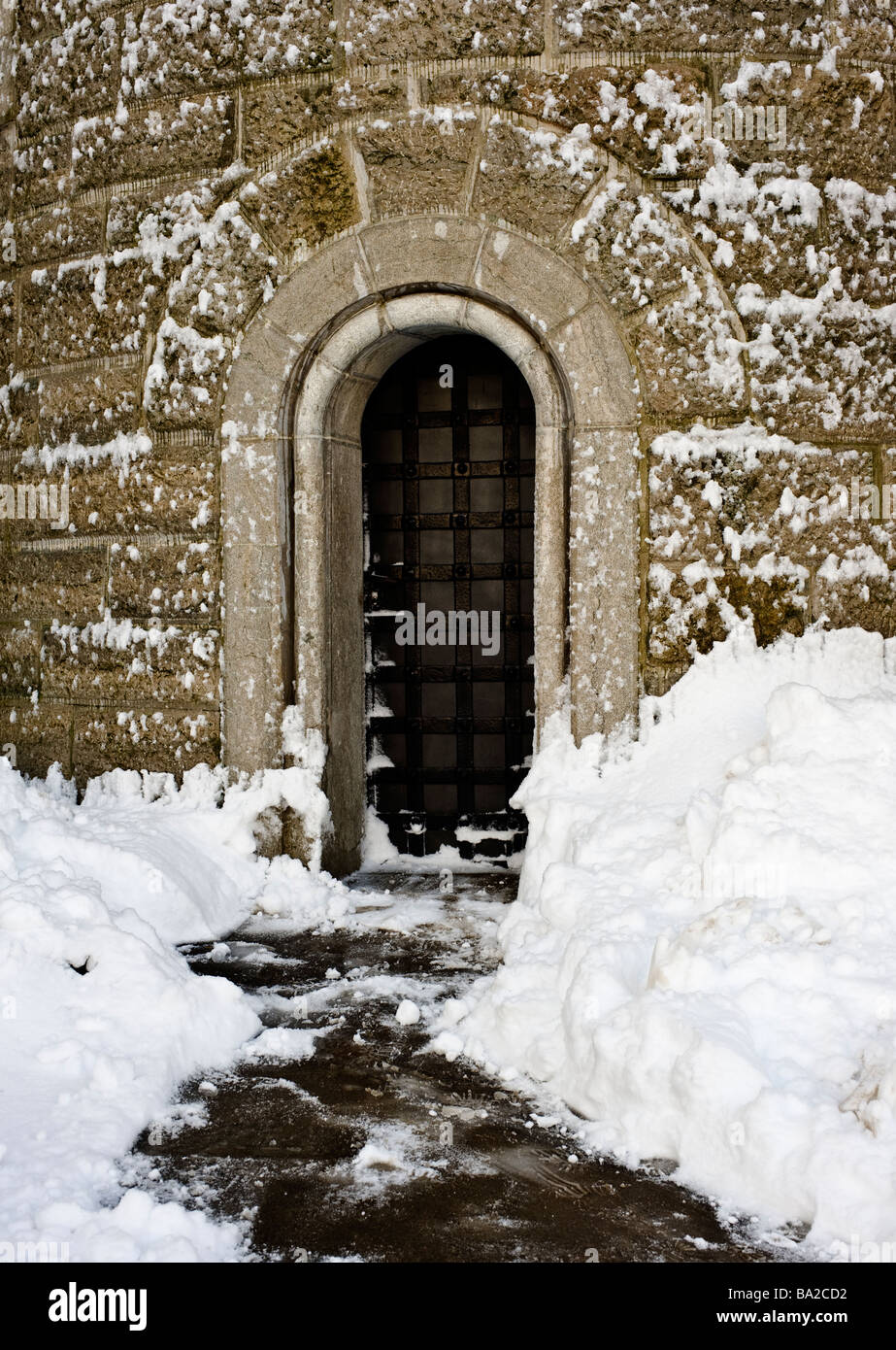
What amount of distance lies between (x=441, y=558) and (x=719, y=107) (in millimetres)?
2009

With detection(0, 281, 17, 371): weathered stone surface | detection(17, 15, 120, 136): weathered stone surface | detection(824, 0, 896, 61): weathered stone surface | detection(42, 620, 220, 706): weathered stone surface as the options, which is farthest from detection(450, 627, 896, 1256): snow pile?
detection(17, 15, 120, 136): weathered stone surface

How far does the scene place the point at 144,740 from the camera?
179 inches

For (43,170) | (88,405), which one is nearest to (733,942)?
(88,405)

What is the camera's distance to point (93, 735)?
465 cm

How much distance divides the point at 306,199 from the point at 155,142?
A: 2.24ft

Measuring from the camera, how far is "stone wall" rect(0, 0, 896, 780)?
4047 mm

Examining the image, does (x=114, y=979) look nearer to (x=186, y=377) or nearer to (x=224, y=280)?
(x=186, y=377)

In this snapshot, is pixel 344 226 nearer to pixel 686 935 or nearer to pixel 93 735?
pixel 93 735

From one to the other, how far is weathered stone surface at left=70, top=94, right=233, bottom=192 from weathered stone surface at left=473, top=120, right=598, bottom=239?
3.33 feet

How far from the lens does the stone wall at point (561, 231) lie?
4.05 meters

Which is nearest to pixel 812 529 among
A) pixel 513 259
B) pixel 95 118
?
pixel 513 259

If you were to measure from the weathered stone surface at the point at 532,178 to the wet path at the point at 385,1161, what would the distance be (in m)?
2.67

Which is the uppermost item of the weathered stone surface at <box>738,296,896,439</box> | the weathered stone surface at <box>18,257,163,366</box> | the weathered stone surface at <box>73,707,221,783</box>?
the weathered stone surface at <box>18,257,163,366</box>

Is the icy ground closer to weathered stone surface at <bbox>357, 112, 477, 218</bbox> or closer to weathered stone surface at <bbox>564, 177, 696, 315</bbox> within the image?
weathered stone surface at <bbox>564, 177, 696, 315</bbox>
